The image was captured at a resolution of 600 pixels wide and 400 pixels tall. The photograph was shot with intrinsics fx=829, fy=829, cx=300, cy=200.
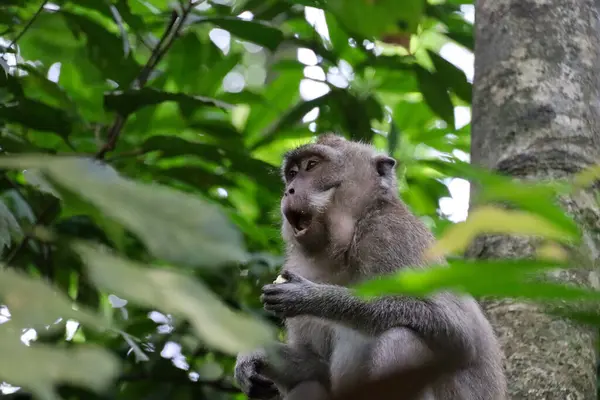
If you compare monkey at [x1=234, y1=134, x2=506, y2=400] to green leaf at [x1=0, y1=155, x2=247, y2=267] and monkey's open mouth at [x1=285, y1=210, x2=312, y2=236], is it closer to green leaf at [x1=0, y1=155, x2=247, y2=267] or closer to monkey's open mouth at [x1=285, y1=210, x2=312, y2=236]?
monkey's open mouth at [x1=285, y1=210, x2=312, y2=236]

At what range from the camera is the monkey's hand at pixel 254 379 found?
415 centimetres

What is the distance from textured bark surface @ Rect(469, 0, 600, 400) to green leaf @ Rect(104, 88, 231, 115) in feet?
4.45

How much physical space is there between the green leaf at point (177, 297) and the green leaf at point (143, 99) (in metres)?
3.22

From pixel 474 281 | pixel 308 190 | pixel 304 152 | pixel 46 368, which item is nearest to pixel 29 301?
pixel 46 368

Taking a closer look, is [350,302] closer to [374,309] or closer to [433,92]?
[374,309]

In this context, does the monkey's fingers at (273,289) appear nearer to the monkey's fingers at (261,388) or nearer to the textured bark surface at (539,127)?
the monkey's fingers at (261,388)

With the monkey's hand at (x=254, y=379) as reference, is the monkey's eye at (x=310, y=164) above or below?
above

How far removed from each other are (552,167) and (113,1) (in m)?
2.40

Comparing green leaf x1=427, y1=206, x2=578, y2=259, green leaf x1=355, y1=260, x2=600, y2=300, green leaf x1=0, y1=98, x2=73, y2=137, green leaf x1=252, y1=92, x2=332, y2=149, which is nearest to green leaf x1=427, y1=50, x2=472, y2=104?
green leaf x1=252, y1=92, x2=332, y2=149

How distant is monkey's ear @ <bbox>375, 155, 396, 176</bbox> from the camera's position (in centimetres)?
492

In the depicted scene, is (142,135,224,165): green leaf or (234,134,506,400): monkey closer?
(234,134,506,400): monkey

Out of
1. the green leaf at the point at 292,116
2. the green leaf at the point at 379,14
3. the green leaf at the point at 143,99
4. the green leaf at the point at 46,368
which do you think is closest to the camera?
the green leaf at the point at 46,368

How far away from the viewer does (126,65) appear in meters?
4.47

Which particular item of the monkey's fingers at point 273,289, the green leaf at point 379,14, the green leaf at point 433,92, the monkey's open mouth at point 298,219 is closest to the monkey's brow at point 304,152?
the monkey's open mouth at point 298,219
